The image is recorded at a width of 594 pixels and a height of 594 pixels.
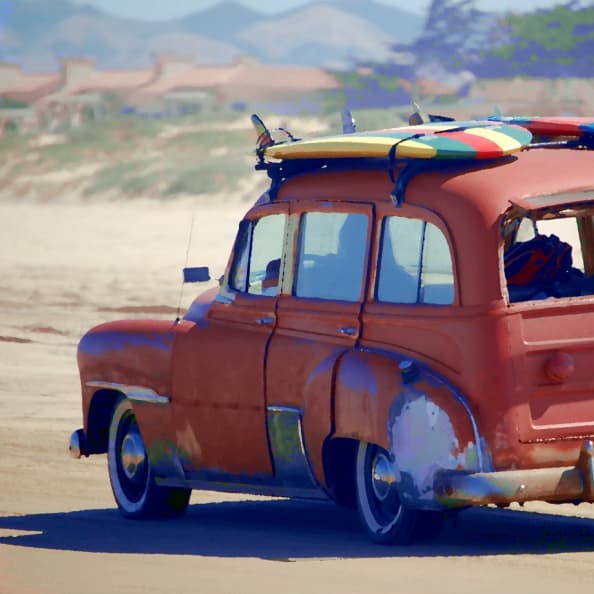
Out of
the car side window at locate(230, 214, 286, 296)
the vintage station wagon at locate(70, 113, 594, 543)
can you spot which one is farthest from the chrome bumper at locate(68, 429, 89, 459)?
the car side window at locate(230, 214, 286, 296)

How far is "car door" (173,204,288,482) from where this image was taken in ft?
31.5

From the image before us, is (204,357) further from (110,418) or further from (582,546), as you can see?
(582,546)

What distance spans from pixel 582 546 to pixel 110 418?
10.2 feet

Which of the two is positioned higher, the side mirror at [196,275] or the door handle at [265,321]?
the side mirror at [196,275]

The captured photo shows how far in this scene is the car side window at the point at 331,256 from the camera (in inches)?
364

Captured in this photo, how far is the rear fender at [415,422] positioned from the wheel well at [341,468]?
0.36 m

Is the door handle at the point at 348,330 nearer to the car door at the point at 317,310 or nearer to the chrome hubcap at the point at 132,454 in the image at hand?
the car door at the point at 317,310

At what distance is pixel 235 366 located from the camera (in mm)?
9672

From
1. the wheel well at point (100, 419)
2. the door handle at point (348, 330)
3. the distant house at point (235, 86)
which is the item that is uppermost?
the distant house at point (235, 86)

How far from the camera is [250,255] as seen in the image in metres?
10.0

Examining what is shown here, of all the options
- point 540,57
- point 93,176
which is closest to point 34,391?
point 93,176

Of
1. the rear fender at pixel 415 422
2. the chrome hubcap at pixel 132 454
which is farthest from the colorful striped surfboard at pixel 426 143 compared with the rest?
the chrome hubcap at pixel 132 454

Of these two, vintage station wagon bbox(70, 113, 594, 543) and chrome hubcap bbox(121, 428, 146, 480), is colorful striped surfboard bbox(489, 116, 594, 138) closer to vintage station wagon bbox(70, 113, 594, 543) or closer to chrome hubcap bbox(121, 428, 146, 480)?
vintage station wagon bbox(70, 113, 594, 543)

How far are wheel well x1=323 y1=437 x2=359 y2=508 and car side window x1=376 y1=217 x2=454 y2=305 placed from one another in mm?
703
